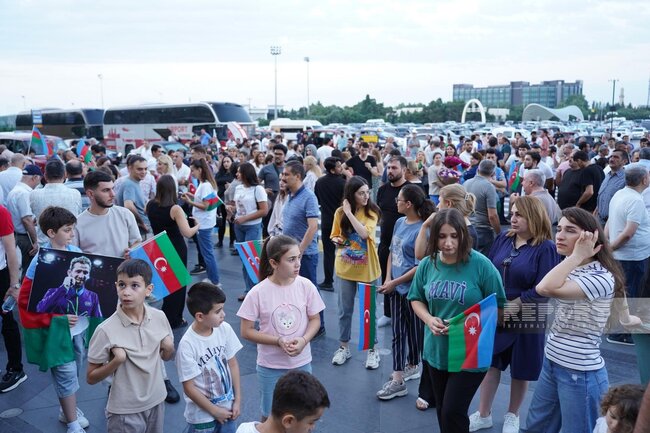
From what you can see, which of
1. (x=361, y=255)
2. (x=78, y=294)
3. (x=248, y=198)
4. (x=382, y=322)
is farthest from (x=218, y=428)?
(x=248, y=198)

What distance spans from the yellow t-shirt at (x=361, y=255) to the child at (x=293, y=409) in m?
3.27

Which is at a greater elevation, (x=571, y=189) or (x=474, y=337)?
(x=571, y=189)

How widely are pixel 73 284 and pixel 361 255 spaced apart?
2.64 metres

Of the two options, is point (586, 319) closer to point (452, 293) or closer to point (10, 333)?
point (452, 293)

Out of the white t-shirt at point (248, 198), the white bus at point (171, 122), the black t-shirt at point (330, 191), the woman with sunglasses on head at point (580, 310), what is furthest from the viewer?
the white bus at point (171, 122)

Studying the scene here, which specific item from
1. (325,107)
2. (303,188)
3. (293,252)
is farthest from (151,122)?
(325,107)

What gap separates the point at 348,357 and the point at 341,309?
1.68 feet

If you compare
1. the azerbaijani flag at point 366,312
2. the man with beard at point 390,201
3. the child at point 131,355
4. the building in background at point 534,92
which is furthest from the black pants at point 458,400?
the building in background at point 534,92

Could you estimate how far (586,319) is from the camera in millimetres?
3555

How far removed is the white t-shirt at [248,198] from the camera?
24.7ft

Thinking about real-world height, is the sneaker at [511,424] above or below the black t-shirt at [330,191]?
below

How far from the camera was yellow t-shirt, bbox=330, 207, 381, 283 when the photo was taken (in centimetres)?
576

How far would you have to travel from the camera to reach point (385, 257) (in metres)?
6.53

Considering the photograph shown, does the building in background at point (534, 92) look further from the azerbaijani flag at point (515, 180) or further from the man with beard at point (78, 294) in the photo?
the man with beard at point (78, 294)
